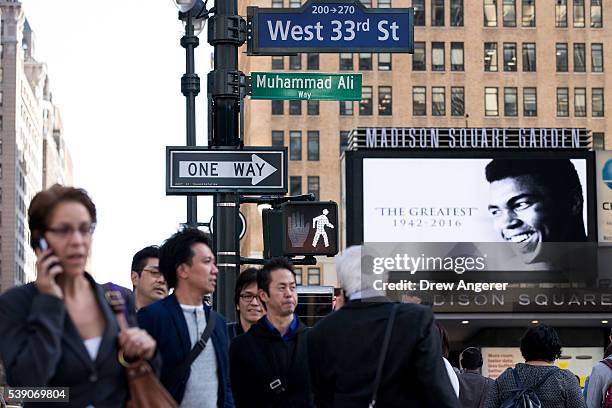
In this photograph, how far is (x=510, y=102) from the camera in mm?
93188

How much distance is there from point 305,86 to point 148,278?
14.9 feet

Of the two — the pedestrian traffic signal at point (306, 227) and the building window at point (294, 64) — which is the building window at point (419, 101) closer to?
the building window at point (294, 64)

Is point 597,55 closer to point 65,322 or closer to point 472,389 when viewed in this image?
point 472,389

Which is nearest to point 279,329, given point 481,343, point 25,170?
point 481,343

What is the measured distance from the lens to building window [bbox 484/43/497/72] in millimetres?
93000

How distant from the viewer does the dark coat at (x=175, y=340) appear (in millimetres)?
6961

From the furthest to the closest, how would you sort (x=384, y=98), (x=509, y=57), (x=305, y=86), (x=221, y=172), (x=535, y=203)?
1. (x=509, y=57)
2. (x=384, y=98)
3. (x=535, y=203)
4. (x=305, y=86)
5. (x=221, y=172)

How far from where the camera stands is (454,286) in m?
59.9

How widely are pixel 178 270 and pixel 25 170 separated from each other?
16055cm

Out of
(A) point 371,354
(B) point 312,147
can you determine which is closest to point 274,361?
(A) point 371,354

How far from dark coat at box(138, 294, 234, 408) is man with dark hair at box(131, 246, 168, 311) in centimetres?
218

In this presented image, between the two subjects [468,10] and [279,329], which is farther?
[468,10]

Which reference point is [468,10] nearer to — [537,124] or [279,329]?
[537,124]

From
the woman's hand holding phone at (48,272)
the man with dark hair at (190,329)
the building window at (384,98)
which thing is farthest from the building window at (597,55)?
the woman's hand holding phone at (48,272)
